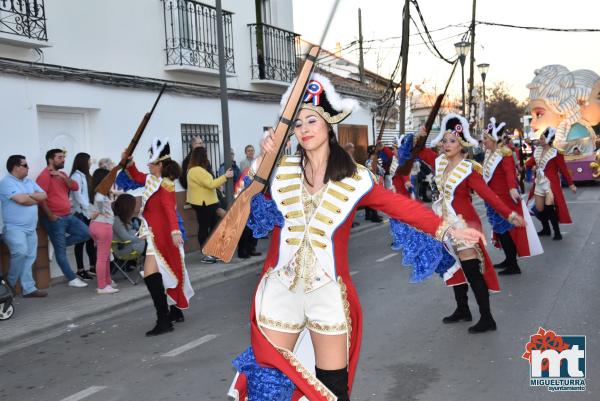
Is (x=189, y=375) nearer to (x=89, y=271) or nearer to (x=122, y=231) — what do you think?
(x=122, y=231)

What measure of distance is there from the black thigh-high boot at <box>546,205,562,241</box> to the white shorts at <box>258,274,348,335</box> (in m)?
9.74

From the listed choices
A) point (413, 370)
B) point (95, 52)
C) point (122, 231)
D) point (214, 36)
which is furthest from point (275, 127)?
point (214, 36)

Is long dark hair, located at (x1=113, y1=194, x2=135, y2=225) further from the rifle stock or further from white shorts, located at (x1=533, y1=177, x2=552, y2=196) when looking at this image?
white shorts, located at (x1=533, y1=177, x2=552, y2=196)

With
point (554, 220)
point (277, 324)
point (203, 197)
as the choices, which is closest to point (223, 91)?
point (203, 197)

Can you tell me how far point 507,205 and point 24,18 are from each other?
7336 millimetres

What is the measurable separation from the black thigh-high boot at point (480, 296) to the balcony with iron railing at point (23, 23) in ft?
22.6

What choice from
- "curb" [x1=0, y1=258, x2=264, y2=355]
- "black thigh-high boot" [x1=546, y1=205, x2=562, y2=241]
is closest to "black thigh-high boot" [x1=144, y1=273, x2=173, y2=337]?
"curb" [x1=0, y1=258, x2=264, y2=355]

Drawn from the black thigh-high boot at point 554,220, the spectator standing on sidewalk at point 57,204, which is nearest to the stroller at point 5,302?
the spectator standing on sidewalk at point 57,204

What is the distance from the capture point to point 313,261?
3332 millimetres

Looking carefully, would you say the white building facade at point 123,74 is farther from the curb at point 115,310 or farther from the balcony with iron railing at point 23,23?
the curb at point 115,310

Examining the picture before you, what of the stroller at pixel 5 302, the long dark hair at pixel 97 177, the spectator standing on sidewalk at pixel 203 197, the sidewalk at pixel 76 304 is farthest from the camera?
the spectator standing on sidewalk at pixel 203 197

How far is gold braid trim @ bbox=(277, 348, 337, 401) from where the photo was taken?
3.18 m

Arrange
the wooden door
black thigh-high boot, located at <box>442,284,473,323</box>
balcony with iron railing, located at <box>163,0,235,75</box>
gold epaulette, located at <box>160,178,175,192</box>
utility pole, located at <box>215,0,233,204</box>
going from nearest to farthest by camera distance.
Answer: black thigh-high boot, located at <box>442,284,473,323</box>
gold epaulette, located at <box>160,178,175,192</box>
utility pole, located at <box>215,0,233,204</box>
balcony with iron railing, located at <box>163,0,235,75</box>
the wooden door

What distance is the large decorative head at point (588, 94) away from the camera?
94.1ft
